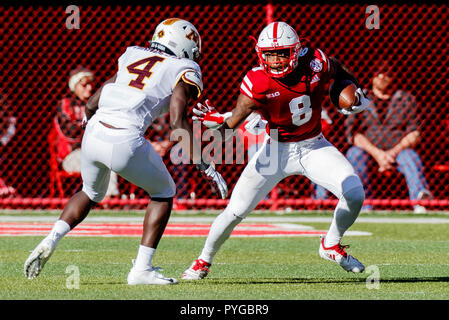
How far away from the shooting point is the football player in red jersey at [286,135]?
6.17 m

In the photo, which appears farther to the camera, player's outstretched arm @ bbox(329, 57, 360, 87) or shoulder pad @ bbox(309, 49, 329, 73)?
player's outstretched arm @ bbox(329, 57, 360, 87)

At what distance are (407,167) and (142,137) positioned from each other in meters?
5.69

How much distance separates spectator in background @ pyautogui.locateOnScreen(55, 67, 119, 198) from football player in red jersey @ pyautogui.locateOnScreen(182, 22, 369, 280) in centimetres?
492

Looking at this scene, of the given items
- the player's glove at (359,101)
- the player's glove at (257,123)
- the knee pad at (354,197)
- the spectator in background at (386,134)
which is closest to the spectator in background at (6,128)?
the spectator in background at (386,134)

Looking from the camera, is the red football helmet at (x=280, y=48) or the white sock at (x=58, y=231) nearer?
the white sock at (x=58, y=231)

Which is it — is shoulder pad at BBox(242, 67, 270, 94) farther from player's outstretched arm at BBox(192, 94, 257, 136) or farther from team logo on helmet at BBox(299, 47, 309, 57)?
team logo on helmet at BBox(299, 47, 309, 57)

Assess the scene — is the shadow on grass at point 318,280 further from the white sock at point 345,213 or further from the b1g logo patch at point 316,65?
the b1g logo patch at point 316,65

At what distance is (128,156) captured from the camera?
18.6 ft

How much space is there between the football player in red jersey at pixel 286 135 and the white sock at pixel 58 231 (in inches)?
34.4

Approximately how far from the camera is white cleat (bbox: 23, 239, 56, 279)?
18.7ft

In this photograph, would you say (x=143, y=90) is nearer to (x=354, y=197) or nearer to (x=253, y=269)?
A: (x=354, y=197)

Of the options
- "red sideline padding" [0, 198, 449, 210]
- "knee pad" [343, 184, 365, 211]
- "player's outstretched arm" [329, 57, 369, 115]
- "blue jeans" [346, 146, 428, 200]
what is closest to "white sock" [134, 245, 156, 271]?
"knee pad" [343, 184, 365, 211]

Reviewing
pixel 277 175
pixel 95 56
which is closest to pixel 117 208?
pixel 95 56
